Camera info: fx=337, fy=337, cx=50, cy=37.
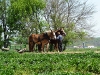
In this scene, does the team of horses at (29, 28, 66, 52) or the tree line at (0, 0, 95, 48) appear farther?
the tree line at (0, 0, 95, 48)

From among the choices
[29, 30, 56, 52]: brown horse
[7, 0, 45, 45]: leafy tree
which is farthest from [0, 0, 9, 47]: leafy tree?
[29, 30, 56, 52]: brown horse

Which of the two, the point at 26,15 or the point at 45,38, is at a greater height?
the point at 26,15

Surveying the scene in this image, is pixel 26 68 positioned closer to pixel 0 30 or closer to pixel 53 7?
pixel 53 7

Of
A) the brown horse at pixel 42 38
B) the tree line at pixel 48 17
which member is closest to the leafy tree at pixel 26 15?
the tree line at pixel 48 17

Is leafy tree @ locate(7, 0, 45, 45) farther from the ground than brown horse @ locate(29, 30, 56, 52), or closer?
farther from the ground

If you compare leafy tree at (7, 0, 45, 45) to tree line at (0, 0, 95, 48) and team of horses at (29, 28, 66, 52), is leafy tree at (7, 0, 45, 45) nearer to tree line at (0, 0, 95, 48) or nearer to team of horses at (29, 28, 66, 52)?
tree line at (0, 0, 95, 48)

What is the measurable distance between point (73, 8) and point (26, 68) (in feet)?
125

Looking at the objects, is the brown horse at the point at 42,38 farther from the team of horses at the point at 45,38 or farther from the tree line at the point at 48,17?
the tree line at the point at 48,17

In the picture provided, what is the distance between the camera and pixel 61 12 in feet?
170

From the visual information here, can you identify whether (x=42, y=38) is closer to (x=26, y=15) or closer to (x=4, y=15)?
(x=26, y=15)

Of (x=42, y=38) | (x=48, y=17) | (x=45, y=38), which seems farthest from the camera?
(x=48, y=17)

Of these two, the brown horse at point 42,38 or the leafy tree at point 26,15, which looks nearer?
the brown horse at point 42,38

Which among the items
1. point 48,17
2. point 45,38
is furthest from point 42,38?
point 48,17

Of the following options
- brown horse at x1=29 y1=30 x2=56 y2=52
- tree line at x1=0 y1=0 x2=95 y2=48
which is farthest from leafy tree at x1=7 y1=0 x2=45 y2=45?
brown horse at x1=29 y1=30 x2=56 y2=52
